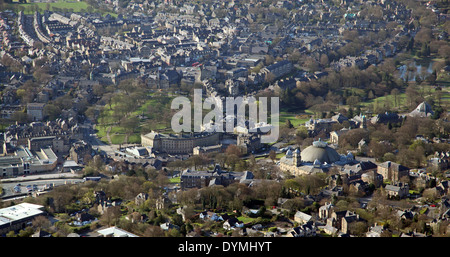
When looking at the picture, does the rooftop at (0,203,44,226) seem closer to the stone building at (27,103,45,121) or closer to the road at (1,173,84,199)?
the road at (1,173,84,199)

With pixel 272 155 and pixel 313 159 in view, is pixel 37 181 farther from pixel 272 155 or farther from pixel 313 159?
pixel 313 159

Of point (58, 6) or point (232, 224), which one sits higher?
point (58, 6)

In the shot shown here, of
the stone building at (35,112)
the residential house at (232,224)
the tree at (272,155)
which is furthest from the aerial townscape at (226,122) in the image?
the tree at (272,155)

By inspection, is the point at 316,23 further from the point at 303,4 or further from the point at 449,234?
the point at 449,234

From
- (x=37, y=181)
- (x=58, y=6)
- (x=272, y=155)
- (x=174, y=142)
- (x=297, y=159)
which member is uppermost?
(x=58, y=6)

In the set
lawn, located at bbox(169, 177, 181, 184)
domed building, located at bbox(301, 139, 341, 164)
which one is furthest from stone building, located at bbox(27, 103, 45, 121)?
domed building, located at bbox(301, 139, 341, 164)

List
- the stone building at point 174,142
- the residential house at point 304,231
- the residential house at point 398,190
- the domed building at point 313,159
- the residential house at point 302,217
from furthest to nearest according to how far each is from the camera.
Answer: the stone building at point 174,142
the domed building at point 313,159
the residential house at point 398,190
the residential house at point 302,217
the residential house at point 304,231

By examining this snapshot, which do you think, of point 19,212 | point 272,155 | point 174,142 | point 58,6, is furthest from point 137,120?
point 58,6

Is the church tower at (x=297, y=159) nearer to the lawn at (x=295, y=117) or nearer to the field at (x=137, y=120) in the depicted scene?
the lawn at (x=295, y=117)
